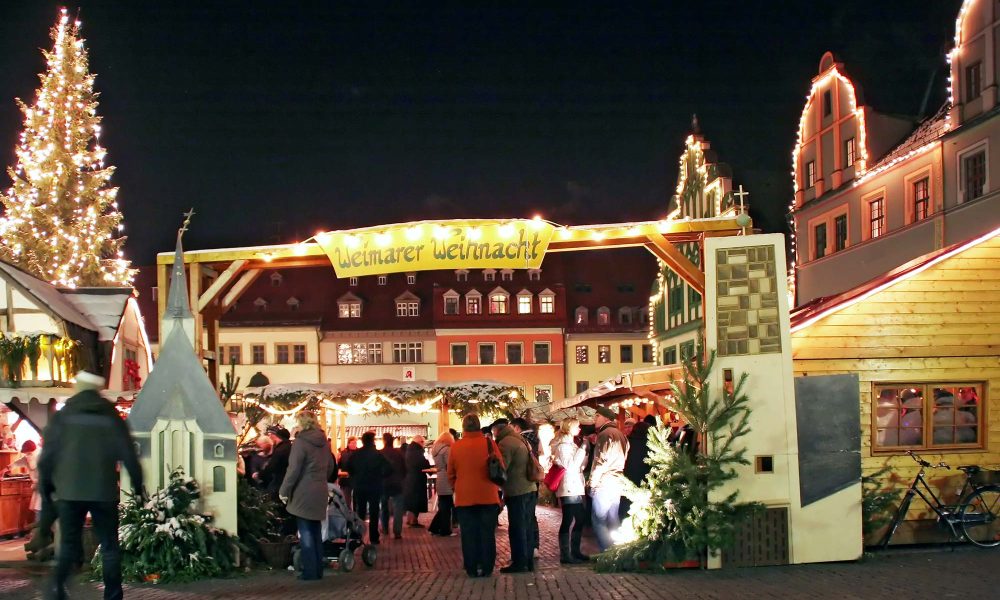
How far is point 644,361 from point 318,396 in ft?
148

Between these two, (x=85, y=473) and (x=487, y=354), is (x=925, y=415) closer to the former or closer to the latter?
(x=85, y=473)

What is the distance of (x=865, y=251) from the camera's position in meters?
32.6

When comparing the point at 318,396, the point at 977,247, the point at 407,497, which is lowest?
the point at 407,497

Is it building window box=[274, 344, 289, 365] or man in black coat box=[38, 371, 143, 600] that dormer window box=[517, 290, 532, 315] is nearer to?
building window box=[274, 344, 289, 365]

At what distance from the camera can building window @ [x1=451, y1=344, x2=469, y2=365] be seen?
2702 inches

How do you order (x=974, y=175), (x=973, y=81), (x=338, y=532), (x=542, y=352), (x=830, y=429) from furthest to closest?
1. (x=542, y=352)
2. (x=973, y=81)
3. (x=974, y=175)
4. (x=338, y=532)
5. (x=830, y=429)

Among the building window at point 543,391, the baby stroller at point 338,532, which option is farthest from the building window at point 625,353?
Result: the baby stroller at point 338,532

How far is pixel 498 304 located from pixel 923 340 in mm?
55202

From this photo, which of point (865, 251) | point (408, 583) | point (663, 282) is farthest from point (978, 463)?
point (663, 282)

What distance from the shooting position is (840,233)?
3453 centimetres

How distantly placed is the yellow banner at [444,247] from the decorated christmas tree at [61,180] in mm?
21406

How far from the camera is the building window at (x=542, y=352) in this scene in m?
69.0

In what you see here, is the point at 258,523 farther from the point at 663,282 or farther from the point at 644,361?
the point at 644,361

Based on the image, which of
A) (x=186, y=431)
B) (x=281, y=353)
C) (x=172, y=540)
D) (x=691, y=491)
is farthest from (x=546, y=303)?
(x=172, y=540)
